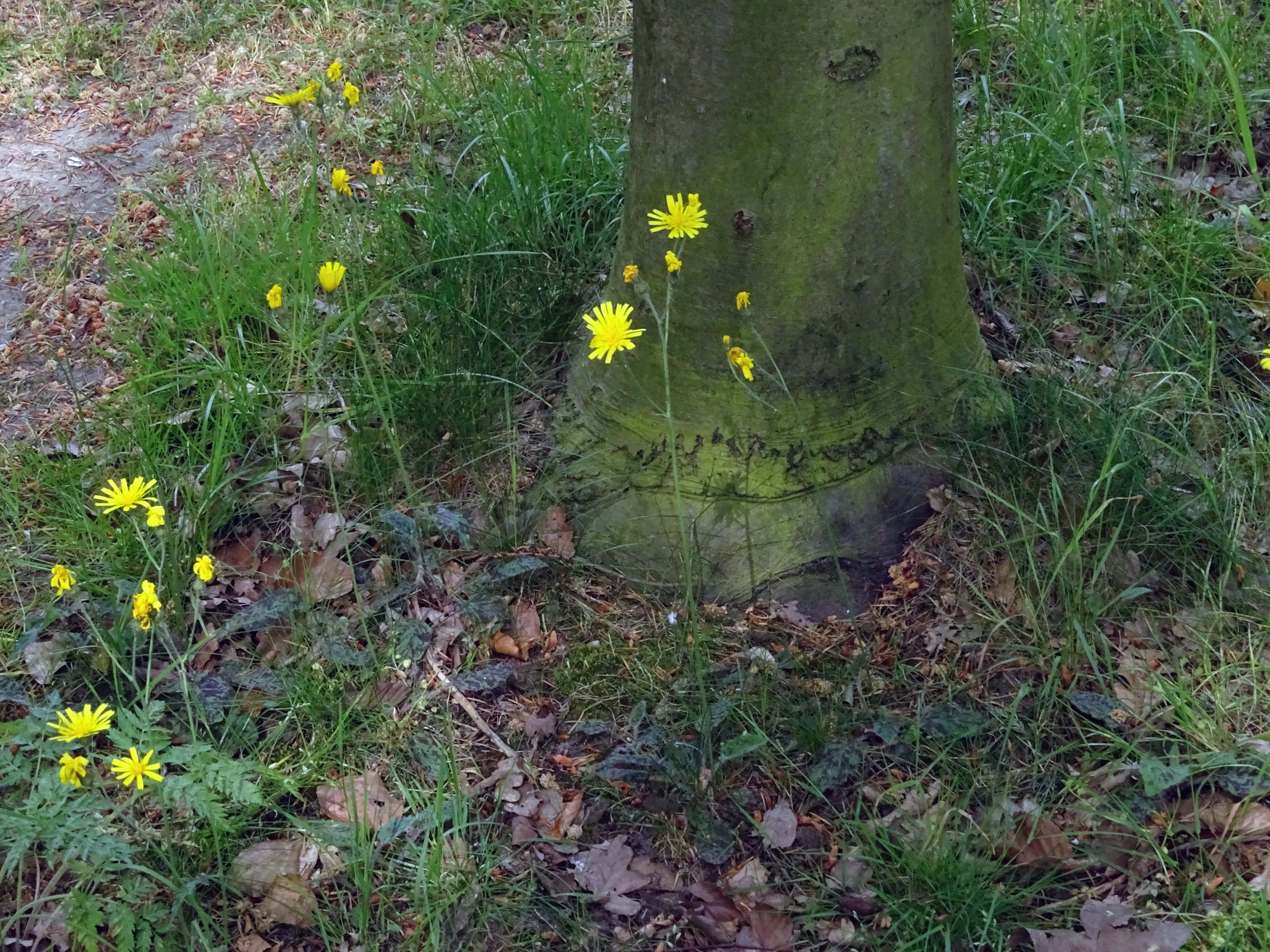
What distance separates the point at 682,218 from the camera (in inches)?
70.6

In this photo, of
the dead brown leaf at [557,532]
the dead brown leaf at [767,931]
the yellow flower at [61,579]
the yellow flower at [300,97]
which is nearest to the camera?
the dead brown leaf at [767,931]

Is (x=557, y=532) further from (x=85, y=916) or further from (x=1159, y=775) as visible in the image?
(x=1159, y=775)

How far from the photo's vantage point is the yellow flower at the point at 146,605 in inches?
68.4

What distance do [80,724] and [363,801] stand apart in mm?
481

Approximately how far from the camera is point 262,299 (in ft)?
9.02

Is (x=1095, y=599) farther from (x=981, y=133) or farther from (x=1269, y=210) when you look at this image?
(x=981, y=133)

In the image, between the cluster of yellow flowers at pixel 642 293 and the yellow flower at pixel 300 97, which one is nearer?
the cluster of yellow flowers at pixel 642 293

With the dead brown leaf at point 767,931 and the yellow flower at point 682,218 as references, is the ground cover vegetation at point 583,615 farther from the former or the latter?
the yellow flower at point 682,218

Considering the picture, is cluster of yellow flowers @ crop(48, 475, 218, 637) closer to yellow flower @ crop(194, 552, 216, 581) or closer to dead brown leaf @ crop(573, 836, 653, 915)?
yellow flower @ crop(194, 552, 216, 581)

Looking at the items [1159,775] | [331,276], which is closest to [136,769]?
[331,276]

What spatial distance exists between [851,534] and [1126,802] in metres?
0.72

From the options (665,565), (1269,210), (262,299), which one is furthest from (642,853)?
(1269,210)

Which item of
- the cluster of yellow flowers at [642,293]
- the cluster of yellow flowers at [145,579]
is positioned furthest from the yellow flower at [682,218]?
the cluster of yellow flowers at [145,579]

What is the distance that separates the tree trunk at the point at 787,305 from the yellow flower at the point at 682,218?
0.11 metres
